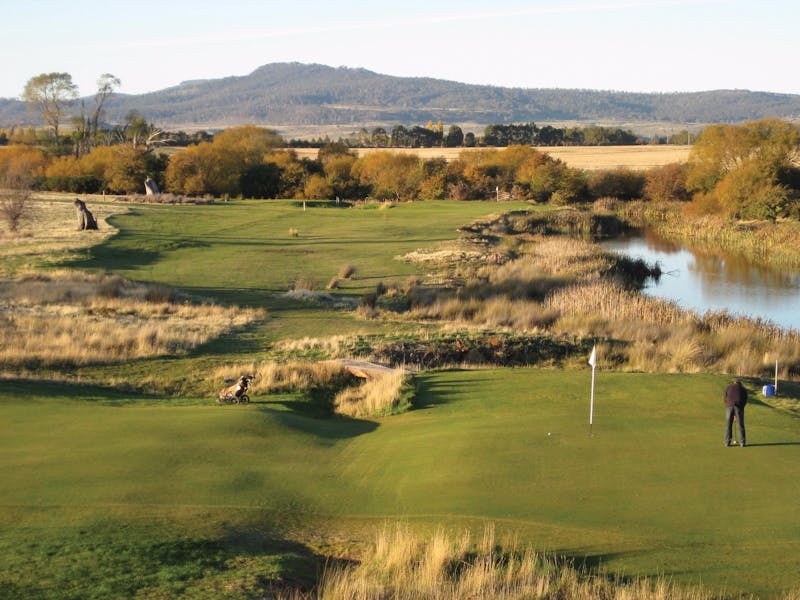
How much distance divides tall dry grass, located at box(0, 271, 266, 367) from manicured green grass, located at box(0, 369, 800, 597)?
6295 mm

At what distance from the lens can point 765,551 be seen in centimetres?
824

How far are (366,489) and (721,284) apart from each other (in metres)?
36.7

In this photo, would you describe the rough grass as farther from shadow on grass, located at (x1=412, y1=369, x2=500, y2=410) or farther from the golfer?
the golfer

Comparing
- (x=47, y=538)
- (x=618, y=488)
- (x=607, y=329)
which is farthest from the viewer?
(x=607, y=329)

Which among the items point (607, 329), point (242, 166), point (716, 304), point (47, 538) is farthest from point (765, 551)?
point (242, 166)

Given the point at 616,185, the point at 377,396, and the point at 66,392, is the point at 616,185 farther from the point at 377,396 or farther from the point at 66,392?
the point at 66,392

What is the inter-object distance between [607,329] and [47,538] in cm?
1990

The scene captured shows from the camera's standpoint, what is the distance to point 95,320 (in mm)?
24875

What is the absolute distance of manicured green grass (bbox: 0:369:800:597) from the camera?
8.09 m

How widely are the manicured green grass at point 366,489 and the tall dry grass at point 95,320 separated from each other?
6295mm

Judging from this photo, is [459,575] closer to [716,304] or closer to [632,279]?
[716,304]

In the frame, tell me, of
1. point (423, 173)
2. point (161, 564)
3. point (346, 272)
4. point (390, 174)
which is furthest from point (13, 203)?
point (423, 173)

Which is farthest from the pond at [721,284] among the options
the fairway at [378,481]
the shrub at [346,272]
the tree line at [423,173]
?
the fairway at [378,481]

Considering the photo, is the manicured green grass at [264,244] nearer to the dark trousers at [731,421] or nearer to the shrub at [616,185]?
the shrub at [616,185]
